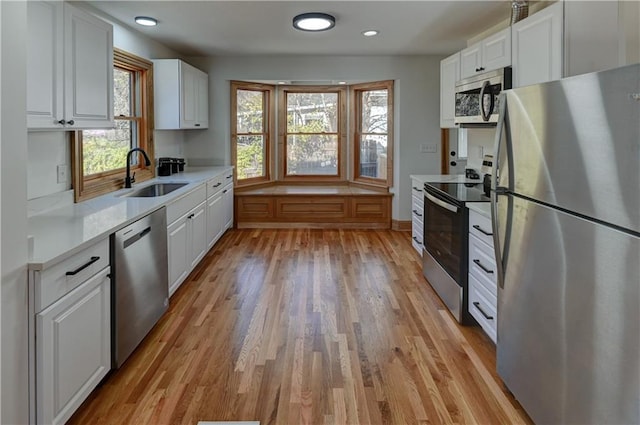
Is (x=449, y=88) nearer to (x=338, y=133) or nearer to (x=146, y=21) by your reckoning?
(x=338, y=133)

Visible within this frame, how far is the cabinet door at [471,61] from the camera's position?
13.1 ft

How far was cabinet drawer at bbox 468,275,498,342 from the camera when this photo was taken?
2828 millimetres

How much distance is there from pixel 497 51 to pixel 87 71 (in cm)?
289

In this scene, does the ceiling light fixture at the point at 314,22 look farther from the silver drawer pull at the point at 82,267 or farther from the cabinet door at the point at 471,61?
the silver drawer pull at the point at 82,267

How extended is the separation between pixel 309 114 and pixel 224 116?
1.37m

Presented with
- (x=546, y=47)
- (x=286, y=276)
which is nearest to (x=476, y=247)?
(x=546, y=47)

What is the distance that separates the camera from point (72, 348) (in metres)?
2.05

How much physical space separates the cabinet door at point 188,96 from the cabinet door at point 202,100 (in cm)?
9

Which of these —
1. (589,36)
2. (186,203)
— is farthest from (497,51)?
(186,203)

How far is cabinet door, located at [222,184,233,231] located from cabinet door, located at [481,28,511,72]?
11.1 ft

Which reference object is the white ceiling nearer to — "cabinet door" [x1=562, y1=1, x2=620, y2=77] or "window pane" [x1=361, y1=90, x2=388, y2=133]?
"window pane" [x1=361, y1=90, x2=388, y2=133]

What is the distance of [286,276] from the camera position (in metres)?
4.47

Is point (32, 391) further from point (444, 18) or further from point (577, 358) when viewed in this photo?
point (444, 18)

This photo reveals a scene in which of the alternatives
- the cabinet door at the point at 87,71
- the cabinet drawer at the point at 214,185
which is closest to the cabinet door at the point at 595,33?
the cabinet door at the point at 87,71
